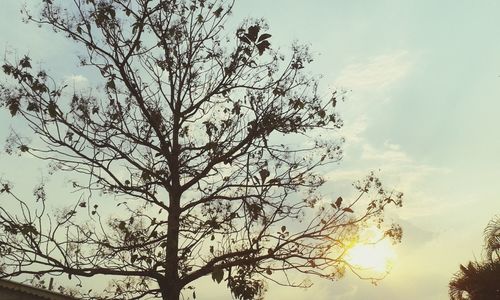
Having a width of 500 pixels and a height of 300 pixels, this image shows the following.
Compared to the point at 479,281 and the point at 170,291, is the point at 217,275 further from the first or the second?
the point at 479,281

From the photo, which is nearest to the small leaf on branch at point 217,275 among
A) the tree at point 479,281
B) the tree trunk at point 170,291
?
the tree trunk at point 170,291

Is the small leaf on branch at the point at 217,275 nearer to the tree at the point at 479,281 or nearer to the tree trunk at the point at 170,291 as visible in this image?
the tree trunk at the point at 170,291

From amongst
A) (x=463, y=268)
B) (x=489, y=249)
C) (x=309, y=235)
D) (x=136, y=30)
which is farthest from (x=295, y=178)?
(x=489, y=249)

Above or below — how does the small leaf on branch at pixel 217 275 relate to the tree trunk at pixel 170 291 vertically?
below

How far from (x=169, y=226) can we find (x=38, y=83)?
3.84m

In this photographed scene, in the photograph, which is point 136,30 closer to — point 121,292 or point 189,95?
point 189,95

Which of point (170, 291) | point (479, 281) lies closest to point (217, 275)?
point (170, 291)

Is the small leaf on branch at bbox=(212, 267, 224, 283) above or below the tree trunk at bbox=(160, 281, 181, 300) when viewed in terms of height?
below

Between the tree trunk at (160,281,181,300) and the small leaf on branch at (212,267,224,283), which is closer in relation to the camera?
the small leaf on branch at (212,267,224,283)

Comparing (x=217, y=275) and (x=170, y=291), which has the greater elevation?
(x=170, y=291)

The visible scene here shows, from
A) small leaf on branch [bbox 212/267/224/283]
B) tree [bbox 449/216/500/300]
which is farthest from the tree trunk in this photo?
tree [bbox 449/216/500/300]

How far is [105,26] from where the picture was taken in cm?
997

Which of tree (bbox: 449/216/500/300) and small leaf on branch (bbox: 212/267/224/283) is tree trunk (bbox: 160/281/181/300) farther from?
tree (bbox: 449/216/500/300)

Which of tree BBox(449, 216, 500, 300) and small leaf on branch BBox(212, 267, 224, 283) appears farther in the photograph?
tree BBox(449, 216, 500, 300)
